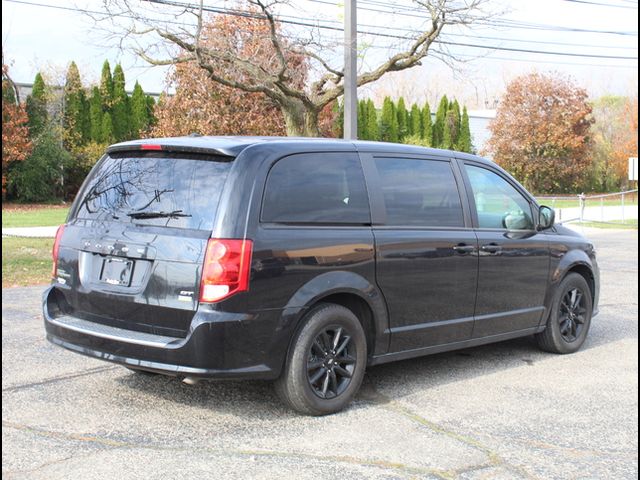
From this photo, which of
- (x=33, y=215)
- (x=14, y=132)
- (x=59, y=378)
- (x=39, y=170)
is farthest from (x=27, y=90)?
(x=59, y=378)

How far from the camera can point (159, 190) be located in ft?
17.9

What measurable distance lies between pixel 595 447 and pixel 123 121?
32032 millimetres

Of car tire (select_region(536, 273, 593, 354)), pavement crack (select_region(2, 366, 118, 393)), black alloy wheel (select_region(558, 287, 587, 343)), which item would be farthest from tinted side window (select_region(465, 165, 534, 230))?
pavement crack (select_region(2, 366, 118, 393))

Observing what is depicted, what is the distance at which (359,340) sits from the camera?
5715mm

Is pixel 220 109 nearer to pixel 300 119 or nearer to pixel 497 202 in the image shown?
pixel 300 119

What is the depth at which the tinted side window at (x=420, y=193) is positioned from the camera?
6.10 metres

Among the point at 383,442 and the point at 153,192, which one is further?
the point at 153,192

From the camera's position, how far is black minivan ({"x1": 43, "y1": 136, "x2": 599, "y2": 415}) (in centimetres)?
509

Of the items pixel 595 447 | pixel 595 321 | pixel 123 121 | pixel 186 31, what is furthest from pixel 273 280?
pixel 123 121

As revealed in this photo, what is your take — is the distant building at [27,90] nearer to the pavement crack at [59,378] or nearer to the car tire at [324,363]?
the pavement crack at [59,378]

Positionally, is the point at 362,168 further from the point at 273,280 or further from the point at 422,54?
the point at 422,54

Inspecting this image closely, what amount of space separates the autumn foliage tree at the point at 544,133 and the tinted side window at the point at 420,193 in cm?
3999

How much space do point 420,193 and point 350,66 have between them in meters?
9.75

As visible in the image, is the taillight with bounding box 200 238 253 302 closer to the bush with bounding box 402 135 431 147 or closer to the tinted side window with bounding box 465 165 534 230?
the tinted side window with bounding box 465 165 534 230
